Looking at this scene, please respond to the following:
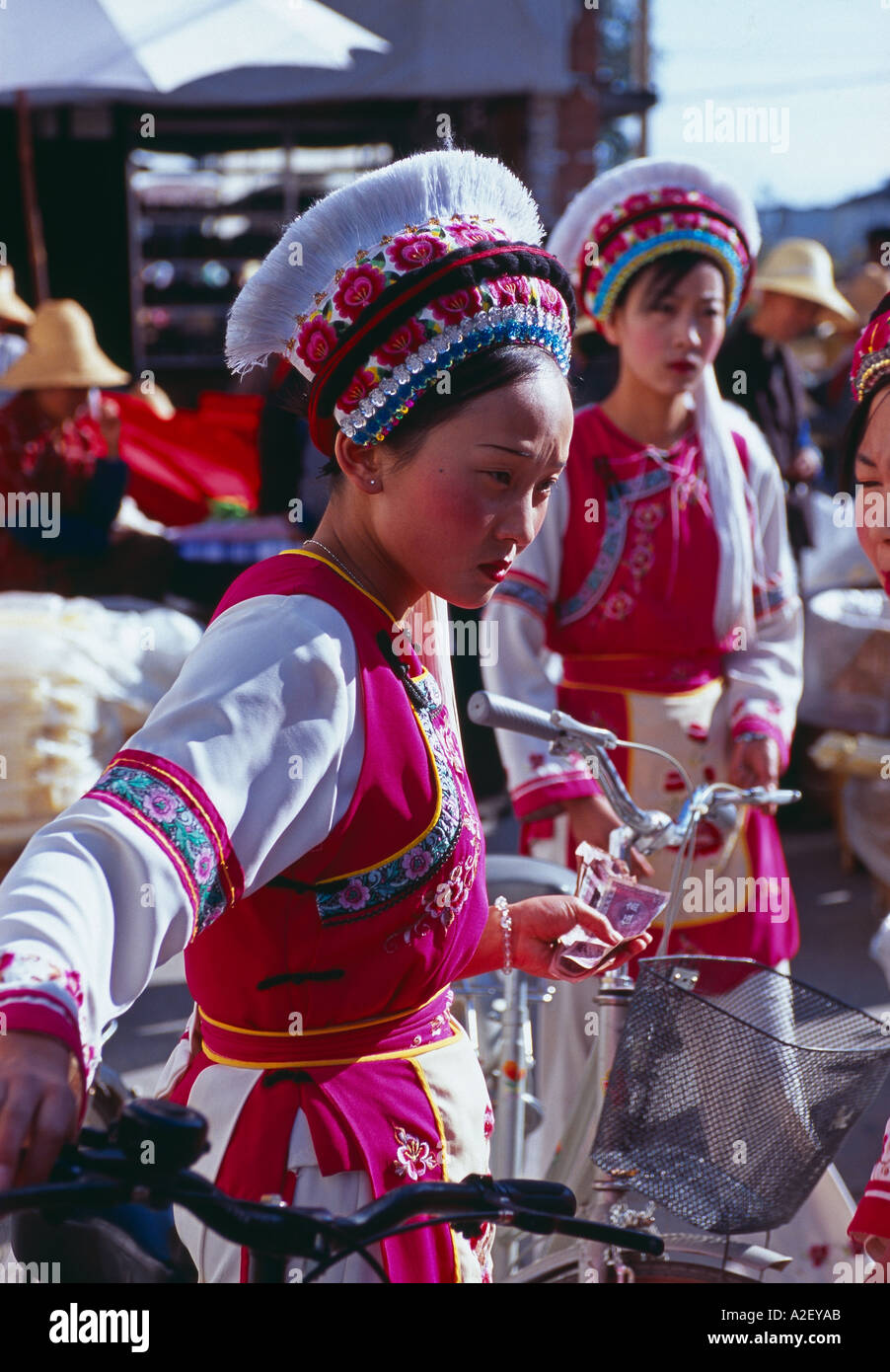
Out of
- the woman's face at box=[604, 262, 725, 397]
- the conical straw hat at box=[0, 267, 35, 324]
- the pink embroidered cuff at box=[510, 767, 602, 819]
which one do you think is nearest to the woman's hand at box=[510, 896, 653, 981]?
the pink embroidered cuff at box=[510, 767, 602, 819]

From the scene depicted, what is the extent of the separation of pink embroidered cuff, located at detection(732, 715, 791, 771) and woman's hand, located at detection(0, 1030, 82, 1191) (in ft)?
7.34

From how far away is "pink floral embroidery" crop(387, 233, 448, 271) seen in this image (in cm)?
155

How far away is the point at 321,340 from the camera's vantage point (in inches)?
62.3

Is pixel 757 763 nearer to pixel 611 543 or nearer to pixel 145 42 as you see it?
pixel 611 543

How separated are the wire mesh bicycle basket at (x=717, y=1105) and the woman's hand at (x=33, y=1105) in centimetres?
103

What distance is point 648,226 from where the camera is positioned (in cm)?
313

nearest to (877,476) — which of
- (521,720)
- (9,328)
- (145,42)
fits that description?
(521,720)

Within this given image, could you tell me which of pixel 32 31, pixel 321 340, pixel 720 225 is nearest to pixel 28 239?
pixel 32 31

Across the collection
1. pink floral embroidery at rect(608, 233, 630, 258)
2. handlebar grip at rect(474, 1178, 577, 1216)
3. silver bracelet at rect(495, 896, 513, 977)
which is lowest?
handlebar grip at rect(474, 1178, 577, 1216)

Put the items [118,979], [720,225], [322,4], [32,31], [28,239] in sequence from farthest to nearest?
[28,239] → [322,4] → [32,31] → [720,225] → [118,979]

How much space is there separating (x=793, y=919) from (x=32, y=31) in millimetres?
6573

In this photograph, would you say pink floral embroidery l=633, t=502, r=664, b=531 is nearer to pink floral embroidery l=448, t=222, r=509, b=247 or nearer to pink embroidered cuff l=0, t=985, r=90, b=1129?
pink floral embroidery l=448, t=222, r=509, b=247

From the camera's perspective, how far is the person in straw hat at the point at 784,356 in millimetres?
7043

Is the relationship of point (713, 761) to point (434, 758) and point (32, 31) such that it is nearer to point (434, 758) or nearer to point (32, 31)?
point (434, 758)
